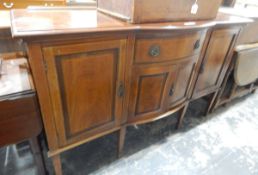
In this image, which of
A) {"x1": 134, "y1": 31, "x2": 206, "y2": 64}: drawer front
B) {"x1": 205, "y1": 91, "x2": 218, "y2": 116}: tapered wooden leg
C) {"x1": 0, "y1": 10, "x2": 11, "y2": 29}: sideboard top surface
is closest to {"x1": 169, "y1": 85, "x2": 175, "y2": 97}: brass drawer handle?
{"x1": 134, "y1": 31, "x2": 206, "y2": 64}: drawer front

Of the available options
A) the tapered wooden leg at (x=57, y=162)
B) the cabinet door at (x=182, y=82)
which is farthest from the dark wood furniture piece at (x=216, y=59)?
the tapered wooden leg at (x=57, y=162)

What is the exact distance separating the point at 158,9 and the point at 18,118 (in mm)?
950

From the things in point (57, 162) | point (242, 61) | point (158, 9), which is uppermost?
point (158, 9)

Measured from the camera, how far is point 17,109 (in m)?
0.83

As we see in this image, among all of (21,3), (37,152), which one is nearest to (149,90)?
(37,152)

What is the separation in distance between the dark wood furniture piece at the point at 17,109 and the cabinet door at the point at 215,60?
4.24 ft

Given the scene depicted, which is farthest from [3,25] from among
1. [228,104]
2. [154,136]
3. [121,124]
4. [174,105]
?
[228,104]

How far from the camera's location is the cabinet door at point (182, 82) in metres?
1.27

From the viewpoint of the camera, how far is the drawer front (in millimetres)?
996

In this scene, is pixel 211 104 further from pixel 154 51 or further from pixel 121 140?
pixel 154 51

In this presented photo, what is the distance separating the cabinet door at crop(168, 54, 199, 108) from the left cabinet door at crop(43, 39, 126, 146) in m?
0.45

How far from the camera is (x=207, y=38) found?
1344 mm

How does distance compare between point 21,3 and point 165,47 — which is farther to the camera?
point 21,3

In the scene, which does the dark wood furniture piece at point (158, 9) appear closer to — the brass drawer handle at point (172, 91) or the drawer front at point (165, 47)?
the drawer front at point (165, 47)
